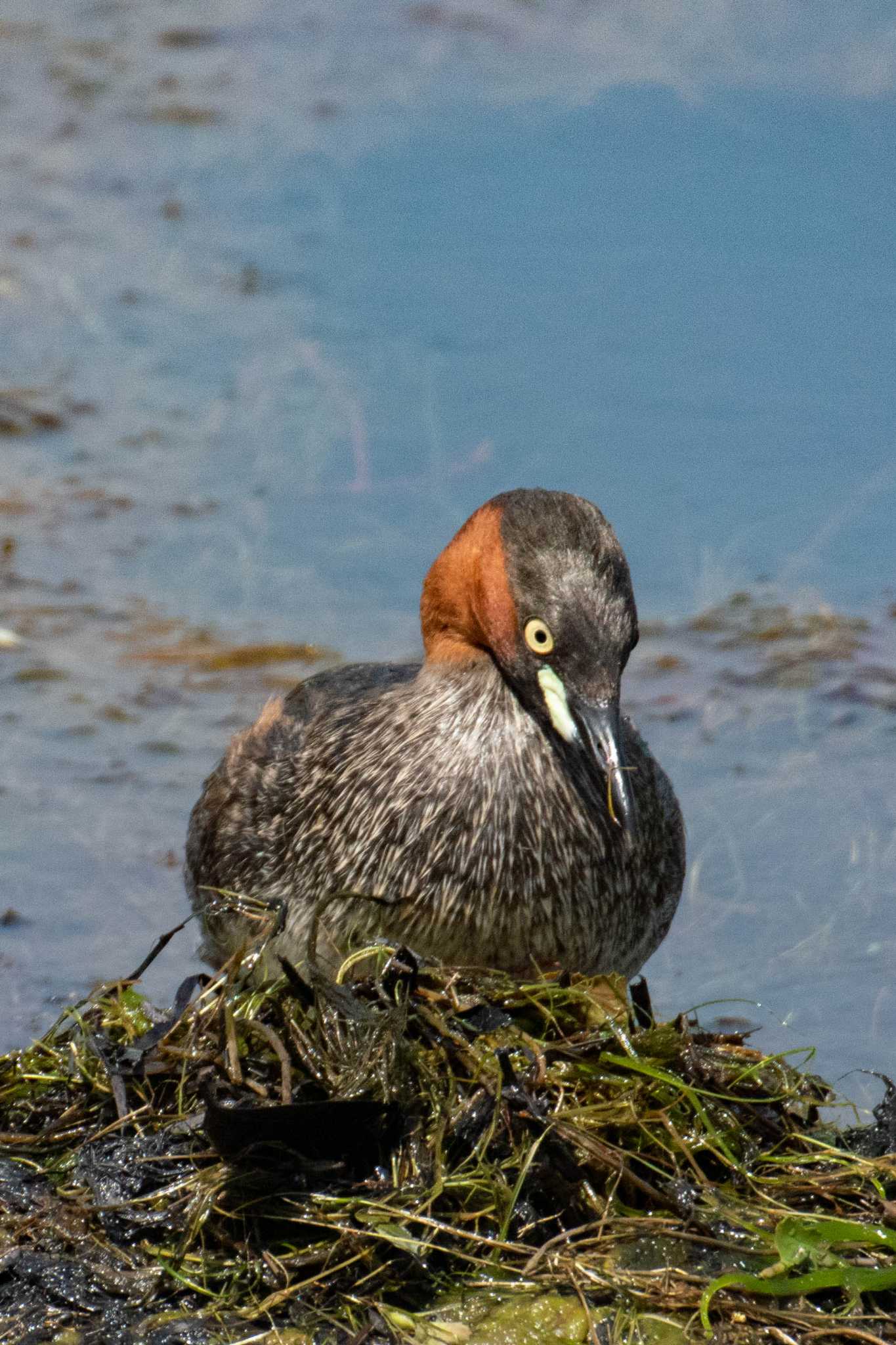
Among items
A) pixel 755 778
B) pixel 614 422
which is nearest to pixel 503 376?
pixel 614 422

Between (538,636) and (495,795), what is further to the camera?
(495,795)

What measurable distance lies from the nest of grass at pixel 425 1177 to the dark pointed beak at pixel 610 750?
0.51m

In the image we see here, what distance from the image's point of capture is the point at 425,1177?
16.1ft

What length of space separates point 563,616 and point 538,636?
0.15m

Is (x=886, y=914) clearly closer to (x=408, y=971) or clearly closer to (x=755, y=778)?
(x=755, y=778)

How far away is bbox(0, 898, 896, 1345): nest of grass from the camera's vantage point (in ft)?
15.4

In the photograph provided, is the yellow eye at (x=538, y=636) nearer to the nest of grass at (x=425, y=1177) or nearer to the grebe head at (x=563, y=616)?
the grebe head at (x=563, y=616)

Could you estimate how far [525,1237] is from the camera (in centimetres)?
490

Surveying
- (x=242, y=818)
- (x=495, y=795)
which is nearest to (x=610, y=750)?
(x=495, y=795)

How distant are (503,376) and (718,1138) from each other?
6376 millimetres

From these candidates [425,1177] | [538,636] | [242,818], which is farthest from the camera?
[242,818]

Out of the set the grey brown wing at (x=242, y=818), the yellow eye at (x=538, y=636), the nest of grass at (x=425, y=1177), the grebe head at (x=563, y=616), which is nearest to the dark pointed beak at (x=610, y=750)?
the grebe head at (x=563, y=616)

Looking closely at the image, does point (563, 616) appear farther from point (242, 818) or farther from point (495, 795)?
point (242, 818)

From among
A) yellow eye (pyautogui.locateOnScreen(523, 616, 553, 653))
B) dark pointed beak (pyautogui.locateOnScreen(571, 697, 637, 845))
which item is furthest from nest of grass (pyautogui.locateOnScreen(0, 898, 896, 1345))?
yellow eye (pyautogui.locateOnScreen(523, 616, 553, 653))
